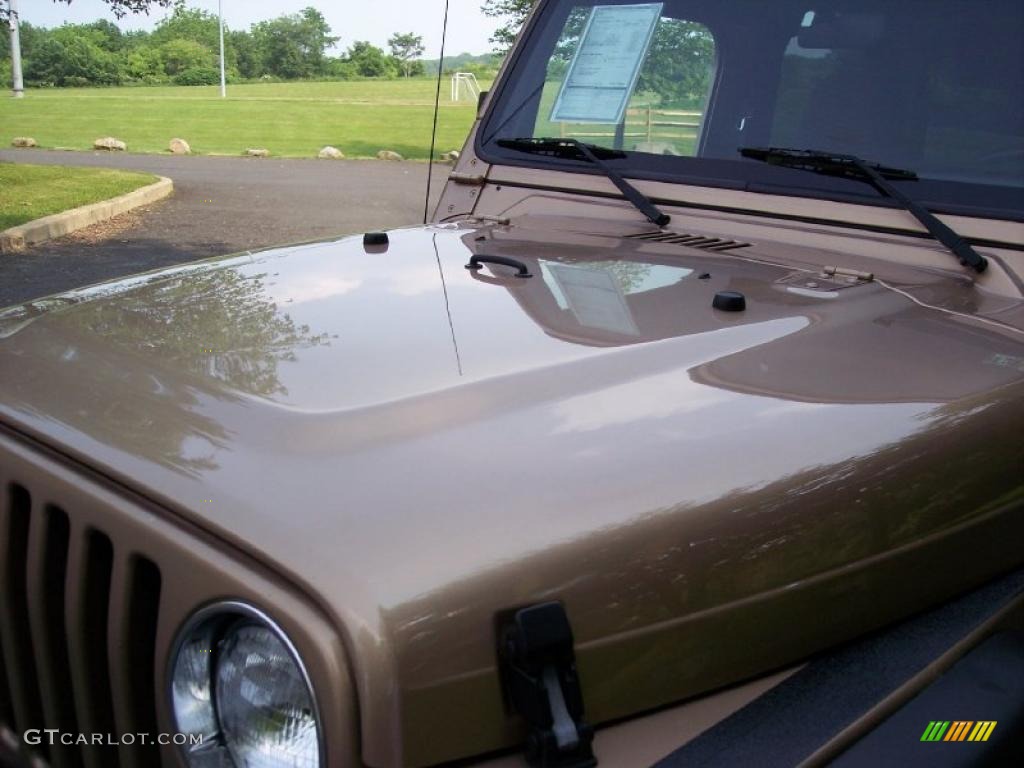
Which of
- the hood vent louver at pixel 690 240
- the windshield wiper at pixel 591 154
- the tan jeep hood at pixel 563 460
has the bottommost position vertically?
the tan jeep hood at pixel 563 460

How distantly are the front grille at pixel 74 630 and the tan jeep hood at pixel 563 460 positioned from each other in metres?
0.11

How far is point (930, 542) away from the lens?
1.55 metres

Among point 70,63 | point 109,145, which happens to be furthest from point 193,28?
point 109,145

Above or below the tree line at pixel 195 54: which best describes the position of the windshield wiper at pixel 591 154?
above

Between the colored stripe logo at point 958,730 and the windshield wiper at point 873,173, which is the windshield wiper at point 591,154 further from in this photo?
the colored stripe logo at point 958,730

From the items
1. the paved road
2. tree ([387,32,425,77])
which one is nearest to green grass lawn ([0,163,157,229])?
the paved road

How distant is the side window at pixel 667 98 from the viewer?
2719 millimetres

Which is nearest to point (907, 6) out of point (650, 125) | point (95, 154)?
point (650, 125)

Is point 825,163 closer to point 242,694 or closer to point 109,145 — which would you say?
point 242,694

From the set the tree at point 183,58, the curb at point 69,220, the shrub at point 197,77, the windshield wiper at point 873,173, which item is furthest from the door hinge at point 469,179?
the tree at point 183,58

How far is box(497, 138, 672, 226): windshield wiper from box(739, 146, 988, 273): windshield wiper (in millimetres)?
245

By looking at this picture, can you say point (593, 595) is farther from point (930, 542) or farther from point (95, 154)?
point (95, 154)

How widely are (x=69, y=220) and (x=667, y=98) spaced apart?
9305 mm

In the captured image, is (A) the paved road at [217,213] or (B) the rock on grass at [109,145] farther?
(B) the rock on grass at [109,145]
